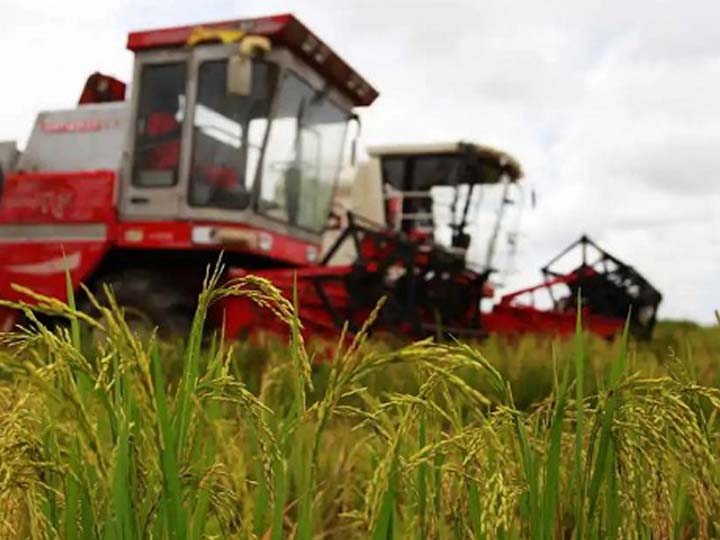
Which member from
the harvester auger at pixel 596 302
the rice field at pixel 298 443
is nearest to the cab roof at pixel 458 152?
the harvester auger at pixel 596 302

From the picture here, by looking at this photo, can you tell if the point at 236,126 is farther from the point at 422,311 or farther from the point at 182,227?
the point at 422,311

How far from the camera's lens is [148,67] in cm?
744

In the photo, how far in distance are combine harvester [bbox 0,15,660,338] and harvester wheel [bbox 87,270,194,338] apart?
12 mm

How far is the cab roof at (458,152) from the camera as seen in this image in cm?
1080

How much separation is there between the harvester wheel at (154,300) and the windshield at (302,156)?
0.91 meters

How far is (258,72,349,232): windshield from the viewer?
23.5ft

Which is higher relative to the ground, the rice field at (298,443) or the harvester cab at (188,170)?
the harvester cab at (188,170)

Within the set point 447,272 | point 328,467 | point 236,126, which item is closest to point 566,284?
point 447,272

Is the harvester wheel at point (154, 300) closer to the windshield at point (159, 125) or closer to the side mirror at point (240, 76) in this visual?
the windshield at point (159, 125)

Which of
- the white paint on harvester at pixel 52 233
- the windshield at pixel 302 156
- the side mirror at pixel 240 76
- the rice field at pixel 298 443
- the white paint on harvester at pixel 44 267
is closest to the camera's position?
the rice field at pixel 298 443

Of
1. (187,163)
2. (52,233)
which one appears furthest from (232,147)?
(52,233)

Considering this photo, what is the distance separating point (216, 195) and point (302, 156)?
0.85 m

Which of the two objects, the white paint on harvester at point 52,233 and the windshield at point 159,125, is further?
the white paint on harvester at point 52,233

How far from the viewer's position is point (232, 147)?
275 inches
